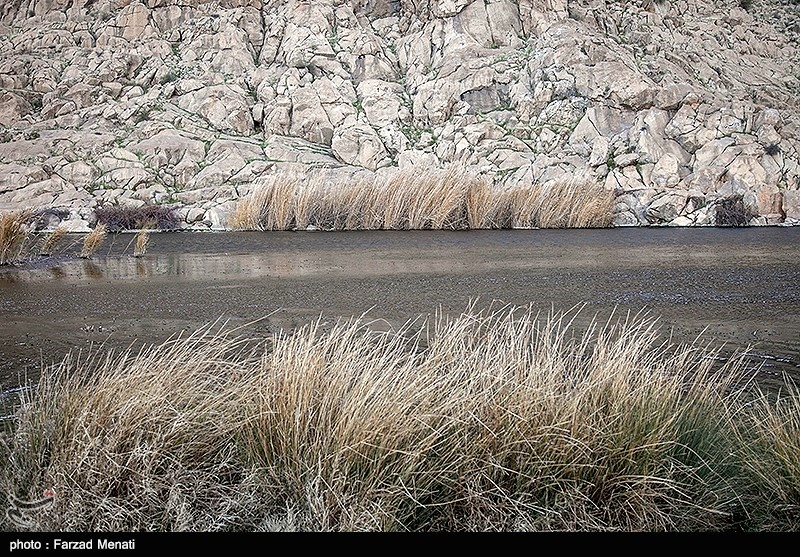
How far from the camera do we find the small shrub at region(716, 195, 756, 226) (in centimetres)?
2853

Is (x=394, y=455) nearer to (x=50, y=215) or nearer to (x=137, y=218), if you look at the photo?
(x=137, y=218)

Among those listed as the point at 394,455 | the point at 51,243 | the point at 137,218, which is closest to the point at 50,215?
the point at 137,218

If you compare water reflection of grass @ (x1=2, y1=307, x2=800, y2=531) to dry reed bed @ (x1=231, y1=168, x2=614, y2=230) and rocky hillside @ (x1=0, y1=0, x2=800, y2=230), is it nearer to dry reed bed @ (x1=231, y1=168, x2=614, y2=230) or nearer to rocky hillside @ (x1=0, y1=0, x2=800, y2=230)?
dry reed bed @ (x1=231, y1=168, x2=614, y2=230)

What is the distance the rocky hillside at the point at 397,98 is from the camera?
31.2m

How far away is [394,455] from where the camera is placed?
3828 millimetres

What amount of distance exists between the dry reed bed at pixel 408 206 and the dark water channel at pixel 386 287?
17.4 ft

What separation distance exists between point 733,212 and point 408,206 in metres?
13.2

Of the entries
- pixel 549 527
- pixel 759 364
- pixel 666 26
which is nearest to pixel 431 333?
pixel 759 364

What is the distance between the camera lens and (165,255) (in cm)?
1775

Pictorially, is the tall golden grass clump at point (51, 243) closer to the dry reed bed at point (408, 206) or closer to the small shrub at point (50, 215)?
the dry reed bed at point (408, 206)

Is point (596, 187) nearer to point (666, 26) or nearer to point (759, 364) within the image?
point (666, 26)

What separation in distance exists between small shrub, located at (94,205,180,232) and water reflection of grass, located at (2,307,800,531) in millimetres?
23966

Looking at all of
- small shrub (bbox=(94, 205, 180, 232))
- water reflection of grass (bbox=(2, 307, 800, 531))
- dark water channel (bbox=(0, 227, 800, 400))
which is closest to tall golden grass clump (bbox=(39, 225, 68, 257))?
dark water channel (bbox=(0, 227, 800, 400))
